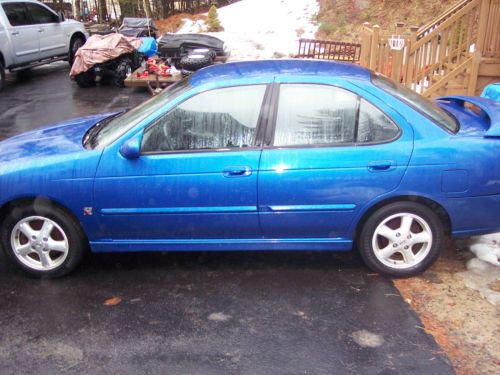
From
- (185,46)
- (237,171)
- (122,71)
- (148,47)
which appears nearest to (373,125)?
(237,171)

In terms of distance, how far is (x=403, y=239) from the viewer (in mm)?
4148

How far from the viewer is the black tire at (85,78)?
12.7 metres

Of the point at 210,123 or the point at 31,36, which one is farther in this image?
the point at 31,36

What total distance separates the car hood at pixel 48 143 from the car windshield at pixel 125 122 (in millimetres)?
103

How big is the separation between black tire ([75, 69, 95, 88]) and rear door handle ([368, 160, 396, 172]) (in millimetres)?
10214

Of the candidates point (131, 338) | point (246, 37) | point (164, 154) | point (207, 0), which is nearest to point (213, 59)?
point (246, 37)

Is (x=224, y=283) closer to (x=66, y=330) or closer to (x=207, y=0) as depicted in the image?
(x=66, y=330)

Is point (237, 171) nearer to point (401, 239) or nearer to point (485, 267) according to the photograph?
point (401, 239)

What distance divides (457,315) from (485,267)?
2.64 feet

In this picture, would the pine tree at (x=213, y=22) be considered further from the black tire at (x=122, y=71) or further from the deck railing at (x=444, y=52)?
the deck railing at (x=444, y=52)

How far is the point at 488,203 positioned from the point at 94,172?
9.75 feet

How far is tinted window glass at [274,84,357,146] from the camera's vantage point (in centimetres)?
406

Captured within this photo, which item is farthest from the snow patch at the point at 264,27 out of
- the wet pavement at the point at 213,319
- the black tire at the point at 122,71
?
the wet pavement at the point at 213,319

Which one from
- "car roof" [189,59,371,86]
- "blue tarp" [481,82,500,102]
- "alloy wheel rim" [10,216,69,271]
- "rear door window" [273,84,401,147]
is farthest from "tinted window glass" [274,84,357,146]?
"blue tarp" [481,82,500,102]
